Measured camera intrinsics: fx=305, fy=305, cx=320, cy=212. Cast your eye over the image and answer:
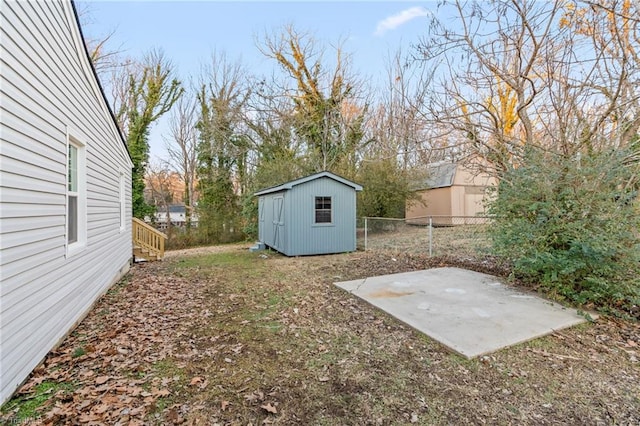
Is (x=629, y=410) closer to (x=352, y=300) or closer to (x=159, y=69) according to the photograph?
(x=352, y=300)

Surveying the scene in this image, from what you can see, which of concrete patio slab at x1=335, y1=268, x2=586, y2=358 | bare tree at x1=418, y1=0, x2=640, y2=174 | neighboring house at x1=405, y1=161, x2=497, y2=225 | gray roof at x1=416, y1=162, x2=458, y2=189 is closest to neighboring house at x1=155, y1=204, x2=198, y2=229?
neighboring house at x1=405, y1=161, x2=497, y2=225

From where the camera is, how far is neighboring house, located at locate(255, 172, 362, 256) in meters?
9.41

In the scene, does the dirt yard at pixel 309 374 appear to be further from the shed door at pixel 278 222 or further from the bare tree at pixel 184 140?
the bare tree at pixel 184 140

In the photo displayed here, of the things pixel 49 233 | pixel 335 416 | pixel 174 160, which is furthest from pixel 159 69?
pixel 335 416

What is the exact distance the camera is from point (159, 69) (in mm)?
16594

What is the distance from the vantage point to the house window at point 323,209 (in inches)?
381

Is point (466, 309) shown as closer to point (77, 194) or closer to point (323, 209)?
point (77, 194)

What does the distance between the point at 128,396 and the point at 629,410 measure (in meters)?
3.82

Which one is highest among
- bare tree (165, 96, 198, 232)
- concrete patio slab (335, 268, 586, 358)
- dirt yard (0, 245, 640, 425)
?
bare tree (165, 96, 198, 232)

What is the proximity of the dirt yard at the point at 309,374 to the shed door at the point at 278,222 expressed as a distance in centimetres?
543

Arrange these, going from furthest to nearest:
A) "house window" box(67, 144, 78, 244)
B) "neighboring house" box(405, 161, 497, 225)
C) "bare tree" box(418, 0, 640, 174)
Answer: "neighboring house" box(405, 161, 497, 225) → "bare tree" box(418, 0, 640, 174) → "house window" box(67, 144, 78, 244)

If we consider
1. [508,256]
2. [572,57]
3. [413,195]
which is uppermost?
[572,57]

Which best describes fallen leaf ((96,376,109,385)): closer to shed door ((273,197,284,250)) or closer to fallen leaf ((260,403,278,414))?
fallen leaf ((260,403,278,414))

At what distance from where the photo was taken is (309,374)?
278 centimetres
